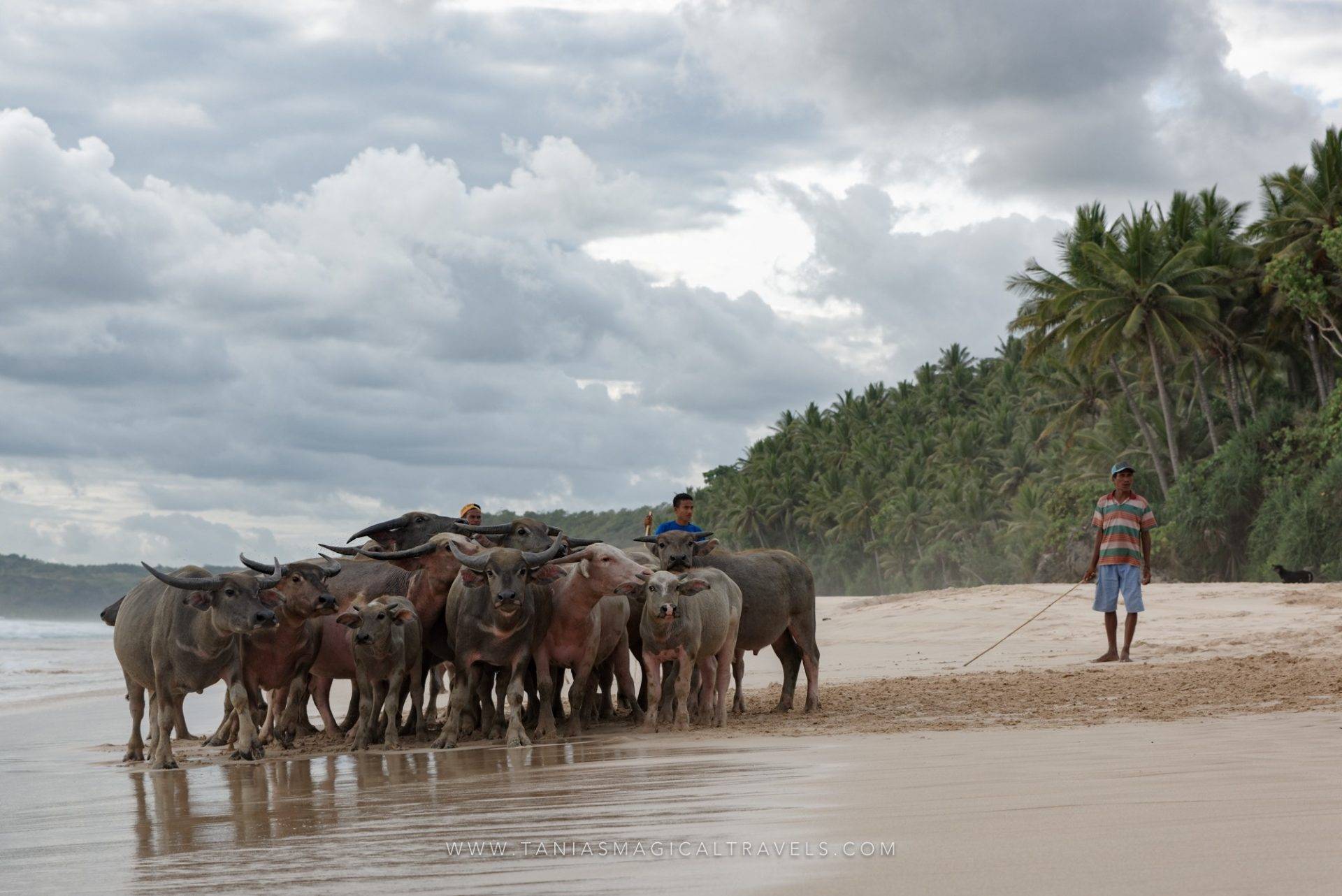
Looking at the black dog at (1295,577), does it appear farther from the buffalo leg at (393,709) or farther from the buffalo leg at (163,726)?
the buffalo leg at (163,726)

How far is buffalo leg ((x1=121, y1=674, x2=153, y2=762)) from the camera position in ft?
32.7

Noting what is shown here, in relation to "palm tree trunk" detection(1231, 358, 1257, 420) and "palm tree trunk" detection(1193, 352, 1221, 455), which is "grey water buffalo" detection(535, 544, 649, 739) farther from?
"palm tree trunk" detection(1231, 358, 1257, 420)

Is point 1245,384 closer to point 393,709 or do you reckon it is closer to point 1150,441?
point 1150,441

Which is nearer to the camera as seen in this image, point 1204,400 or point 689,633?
point 689,633

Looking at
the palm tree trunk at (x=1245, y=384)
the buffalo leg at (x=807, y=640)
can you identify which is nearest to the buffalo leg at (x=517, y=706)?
the buffalo leg at (x=807, y=640)

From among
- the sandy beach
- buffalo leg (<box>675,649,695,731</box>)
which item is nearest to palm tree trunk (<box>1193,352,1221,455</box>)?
the sandy beach

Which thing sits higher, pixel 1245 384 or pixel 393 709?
pixel 1245 384

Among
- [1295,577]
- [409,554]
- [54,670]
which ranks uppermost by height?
[409,554]

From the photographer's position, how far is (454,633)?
1032 cm

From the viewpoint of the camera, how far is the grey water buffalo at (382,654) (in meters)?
9.70

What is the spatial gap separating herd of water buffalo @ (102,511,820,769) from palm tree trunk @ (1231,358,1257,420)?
3806cm

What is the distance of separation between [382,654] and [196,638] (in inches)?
53.7

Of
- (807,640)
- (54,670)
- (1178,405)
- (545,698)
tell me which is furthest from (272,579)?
(1178,405)

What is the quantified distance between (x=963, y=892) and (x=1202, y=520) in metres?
40.3
